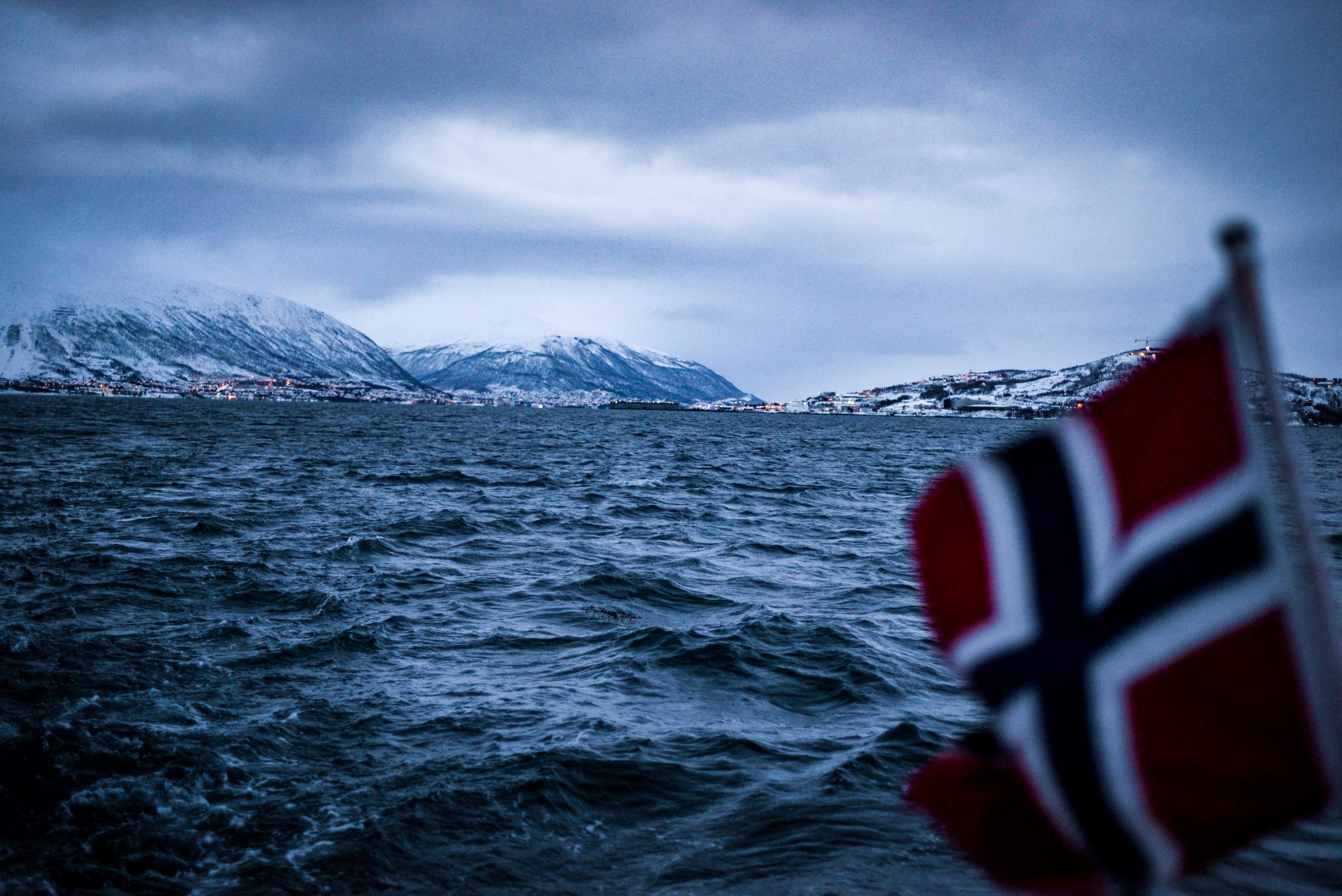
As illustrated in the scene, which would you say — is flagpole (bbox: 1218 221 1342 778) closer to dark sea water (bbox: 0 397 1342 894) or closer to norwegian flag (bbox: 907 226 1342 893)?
norwegian flag (bbox: 907 226 1342 893)

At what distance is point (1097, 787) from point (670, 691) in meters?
10.0

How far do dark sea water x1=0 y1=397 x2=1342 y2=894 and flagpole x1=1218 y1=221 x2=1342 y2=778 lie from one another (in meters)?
5.42

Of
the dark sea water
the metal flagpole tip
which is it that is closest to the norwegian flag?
the metal flagpole tip

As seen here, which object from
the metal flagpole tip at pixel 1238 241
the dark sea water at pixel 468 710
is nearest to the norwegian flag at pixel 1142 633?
the metal flagpole tip at pixel 1238 241

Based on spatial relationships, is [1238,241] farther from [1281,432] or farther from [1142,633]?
[1142,633]

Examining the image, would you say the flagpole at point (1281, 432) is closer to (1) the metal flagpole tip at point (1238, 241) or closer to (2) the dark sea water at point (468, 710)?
(1) the metal flagpole tip at point (1238, 241)

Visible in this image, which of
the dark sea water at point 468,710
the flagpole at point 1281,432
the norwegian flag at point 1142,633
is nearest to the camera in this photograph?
the flagpole at point 1281,432

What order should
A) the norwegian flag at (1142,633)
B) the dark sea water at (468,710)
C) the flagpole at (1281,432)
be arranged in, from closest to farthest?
the flagpole at (1281,432), the norwegian flag at (1142,633), the dark sea water at (468,710)

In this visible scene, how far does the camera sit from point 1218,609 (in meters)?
3.32

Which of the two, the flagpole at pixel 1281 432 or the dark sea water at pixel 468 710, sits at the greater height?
the flagpole at pixel 1281 432

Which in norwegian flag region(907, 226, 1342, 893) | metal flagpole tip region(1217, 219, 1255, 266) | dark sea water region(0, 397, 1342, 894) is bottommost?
dark sea water region(0, 397, 1342, 894)

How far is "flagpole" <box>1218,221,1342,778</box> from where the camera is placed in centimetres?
298

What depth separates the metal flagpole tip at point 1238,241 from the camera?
319cm

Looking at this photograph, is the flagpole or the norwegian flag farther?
the norwegian flag
